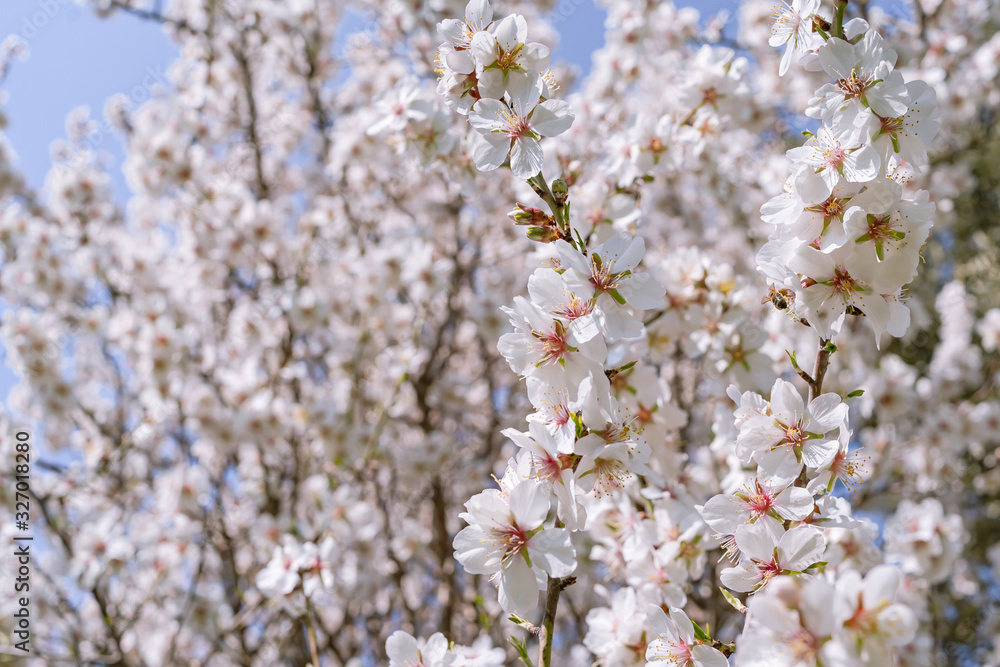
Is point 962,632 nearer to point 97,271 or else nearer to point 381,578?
point 381,578

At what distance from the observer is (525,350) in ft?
4.05

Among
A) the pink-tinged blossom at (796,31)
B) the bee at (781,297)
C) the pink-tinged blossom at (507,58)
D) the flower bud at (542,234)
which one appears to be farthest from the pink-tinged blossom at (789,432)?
the pink-tinged blossom at (507,58)

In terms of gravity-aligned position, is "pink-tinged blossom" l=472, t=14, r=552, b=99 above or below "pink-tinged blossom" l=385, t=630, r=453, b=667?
above

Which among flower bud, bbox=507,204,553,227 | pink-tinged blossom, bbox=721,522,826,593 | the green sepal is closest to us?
pink-tinged blossom, bbox=721,522,826,593

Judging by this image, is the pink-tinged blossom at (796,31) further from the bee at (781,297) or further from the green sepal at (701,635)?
the green sepal at (701,635)

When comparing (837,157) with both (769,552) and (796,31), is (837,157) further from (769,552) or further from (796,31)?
(769,552)

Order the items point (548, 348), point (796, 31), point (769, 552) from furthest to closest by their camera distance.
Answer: point (796, 31) → point (548, 348) → point (769, 552)

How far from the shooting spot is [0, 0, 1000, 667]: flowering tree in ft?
3.93

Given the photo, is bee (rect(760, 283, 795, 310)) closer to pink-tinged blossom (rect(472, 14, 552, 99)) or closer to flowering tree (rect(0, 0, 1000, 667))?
flowering tree (rect(0, 0, 1000, 667))

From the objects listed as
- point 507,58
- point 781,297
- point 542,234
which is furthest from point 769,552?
point 507,58

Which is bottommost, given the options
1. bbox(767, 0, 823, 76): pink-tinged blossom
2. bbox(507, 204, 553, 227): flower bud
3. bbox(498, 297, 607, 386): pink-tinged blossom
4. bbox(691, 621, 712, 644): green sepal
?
bbox(691, 621, 712, 644): green sepal

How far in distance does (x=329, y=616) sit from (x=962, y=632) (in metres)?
5.14

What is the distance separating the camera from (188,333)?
3895 millimetres

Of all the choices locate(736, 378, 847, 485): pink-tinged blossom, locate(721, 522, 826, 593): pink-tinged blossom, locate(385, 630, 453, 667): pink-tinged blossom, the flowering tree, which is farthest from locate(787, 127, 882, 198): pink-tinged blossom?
locate(385, 630, 453, 667): pink-tinged blossom
